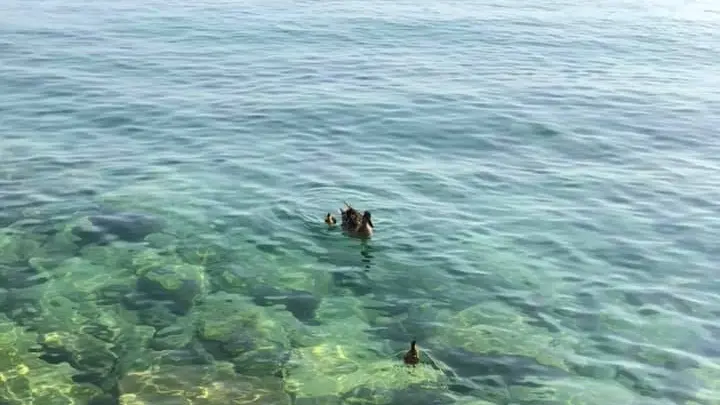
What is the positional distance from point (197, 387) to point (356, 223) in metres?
8.56

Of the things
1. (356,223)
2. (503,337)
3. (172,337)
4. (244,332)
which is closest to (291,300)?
(244,332)

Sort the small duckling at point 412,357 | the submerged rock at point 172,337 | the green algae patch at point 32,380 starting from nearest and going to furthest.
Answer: the green algae patch at point 32,380 → the small duckling at point 412,357 → the submerged rock at point 172,337

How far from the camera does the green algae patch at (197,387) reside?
17031 millimetres

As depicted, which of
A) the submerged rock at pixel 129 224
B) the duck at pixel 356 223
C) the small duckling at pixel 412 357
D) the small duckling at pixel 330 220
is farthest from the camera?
the small duckling at pixel 330 220

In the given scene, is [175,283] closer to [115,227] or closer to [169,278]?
[169,278]

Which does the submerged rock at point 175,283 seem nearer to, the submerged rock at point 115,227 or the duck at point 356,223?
the submerged rock at point 115,227

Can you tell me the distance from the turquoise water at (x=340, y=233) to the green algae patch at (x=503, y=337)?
0.26 ft

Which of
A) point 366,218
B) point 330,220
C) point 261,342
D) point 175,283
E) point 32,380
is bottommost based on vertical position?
point 32,380

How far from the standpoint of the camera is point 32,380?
17.6 metres

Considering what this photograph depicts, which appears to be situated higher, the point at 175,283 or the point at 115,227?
the point at 115,227

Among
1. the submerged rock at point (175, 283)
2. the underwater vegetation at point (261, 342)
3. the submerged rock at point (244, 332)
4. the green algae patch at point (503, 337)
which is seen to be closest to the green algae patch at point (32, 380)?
the underwater vegetation at point (261, 342)

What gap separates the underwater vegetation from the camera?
1762 cm

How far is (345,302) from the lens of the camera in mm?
21500

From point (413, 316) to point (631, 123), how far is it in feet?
69.1
